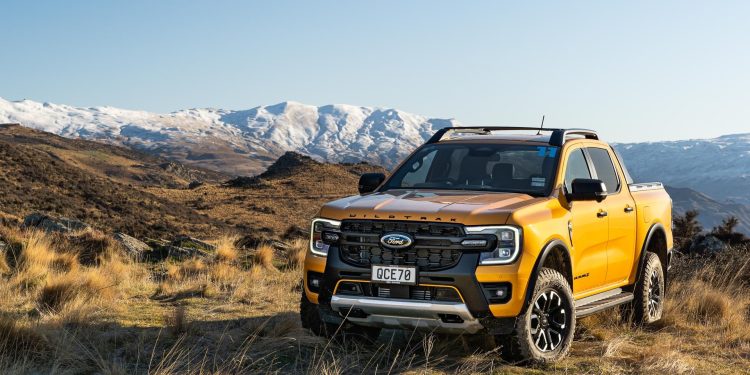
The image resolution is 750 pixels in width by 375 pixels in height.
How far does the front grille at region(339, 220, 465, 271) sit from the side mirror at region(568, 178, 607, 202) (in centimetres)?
143

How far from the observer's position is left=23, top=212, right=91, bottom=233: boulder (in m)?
16.6

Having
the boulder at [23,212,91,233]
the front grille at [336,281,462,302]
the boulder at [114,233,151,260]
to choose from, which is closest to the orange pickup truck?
the front grille at [336,281,462,302]

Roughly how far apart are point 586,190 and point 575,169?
0.87 metres

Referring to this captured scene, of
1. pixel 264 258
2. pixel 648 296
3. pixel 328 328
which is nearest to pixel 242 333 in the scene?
pixel 328 328

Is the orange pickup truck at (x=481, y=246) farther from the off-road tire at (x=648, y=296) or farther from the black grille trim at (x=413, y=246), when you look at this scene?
the off-road tire at (x=648, y=296)

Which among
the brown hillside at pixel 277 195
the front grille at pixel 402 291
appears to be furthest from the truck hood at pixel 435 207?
the brown hillside at pixel 277 195

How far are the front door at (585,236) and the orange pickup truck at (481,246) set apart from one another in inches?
0.5

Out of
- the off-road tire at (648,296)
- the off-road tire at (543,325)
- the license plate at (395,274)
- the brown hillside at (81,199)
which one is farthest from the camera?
the brown hillside at (81,199)

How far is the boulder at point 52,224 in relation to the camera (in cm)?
1659

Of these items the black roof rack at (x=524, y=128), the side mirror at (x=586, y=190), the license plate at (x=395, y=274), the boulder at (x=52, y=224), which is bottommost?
the boulder at (x=52, y=224)

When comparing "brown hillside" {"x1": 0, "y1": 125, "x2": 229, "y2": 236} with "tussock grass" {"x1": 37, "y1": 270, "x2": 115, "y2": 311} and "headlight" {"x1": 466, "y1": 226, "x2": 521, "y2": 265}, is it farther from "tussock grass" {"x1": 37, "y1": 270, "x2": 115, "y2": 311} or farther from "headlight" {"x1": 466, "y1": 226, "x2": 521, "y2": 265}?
"headlight" {"x1": 466, "y1": 226, "x2": 521, "y2": 265}

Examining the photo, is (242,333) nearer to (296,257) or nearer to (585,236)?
(585,236)

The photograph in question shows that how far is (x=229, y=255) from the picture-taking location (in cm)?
1489

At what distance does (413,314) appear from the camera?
593cm
